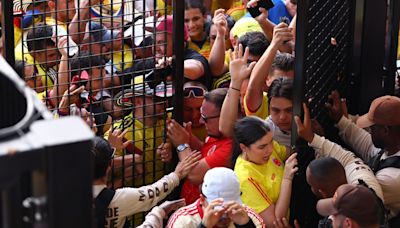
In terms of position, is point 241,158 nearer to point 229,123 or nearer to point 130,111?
point 229,123

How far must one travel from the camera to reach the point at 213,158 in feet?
13.3

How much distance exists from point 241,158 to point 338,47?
119 cm

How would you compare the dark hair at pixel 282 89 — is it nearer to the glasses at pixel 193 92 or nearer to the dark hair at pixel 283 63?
the dark hair at pixel 283 63

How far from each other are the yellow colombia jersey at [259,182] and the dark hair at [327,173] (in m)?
0.25

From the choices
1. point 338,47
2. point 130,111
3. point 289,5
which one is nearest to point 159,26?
point 130,111

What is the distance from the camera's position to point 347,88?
4730 mm

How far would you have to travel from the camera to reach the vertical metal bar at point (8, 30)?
3.53 metres

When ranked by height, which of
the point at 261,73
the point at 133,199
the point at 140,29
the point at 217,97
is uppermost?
the point at 140,29

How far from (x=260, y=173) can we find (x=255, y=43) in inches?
50.0

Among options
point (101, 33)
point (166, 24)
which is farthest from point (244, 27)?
point (101, 33)

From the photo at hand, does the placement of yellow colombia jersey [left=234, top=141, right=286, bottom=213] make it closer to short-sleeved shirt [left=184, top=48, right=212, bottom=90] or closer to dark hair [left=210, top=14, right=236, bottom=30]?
short-sleeved shirt [left=184, top=48, right=212, bottom=90]

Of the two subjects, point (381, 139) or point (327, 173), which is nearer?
point (327, 173)

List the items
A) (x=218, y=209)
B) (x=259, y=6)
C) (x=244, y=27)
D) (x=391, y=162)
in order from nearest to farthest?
→ (x=218, y=209) → (x=391, y=162) → (x=259, y=6) → (x=244, y=27)

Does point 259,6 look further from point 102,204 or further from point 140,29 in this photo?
point 102,204
